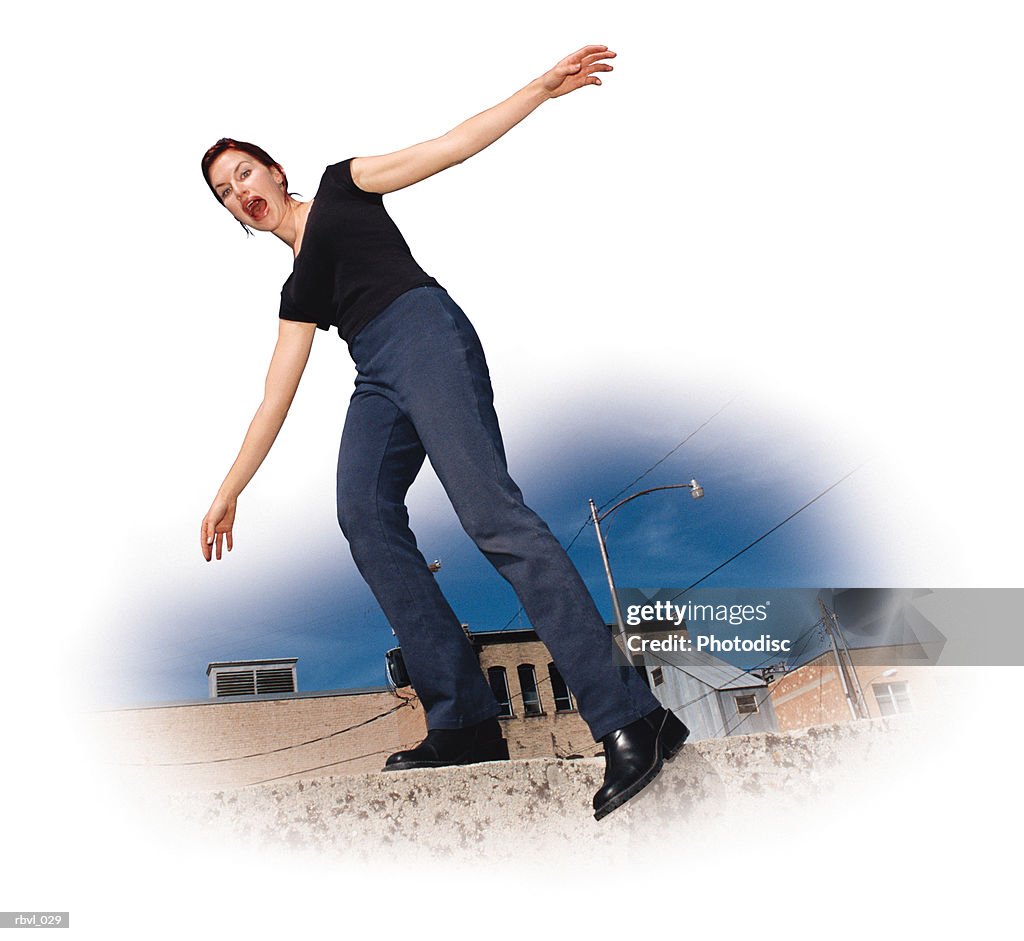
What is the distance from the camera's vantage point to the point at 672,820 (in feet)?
5.79

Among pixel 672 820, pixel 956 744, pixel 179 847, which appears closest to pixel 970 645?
pixel 956 744

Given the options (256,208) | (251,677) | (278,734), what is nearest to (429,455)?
(256,208)

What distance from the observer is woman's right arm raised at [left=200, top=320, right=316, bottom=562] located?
250 cm

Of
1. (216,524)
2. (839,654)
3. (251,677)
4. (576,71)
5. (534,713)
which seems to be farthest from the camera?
(534,713)

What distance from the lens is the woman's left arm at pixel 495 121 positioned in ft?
7.08

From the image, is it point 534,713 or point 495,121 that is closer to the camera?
point 495,121

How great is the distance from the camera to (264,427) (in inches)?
98.8

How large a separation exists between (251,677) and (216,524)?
16.3 m

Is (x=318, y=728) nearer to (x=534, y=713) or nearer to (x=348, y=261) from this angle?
(x=534, y=713)

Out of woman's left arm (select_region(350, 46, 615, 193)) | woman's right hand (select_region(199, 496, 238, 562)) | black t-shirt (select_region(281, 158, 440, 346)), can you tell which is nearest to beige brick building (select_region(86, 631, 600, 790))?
woman's right hand (select_region(199, 496, 238, 562))

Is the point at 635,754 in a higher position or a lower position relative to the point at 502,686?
lower

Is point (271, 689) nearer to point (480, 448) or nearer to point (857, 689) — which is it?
point (857, 689)

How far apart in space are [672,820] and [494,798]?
0.39m

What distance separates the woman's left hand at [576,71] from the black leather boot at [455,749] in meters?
1.67
